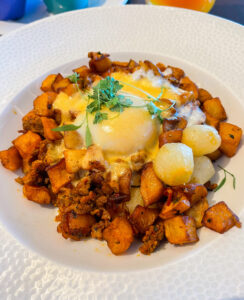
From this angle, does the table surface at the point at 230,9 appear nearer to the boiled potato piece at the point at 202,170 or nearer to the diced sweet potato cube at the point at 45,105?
the boiled potato piece at the point at 202,170

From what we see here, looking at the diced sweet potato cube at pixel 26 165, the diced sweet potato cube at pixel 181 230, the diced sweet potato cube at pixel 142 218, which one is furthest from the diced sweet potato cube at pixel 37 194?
the diced sweet potato cube at pixel 181 230

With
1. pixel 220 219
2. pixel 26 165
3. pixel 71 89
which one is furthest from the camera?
pixel 71 89

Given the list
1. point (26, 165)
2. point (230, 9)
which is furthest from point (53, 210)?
point (230, 9)

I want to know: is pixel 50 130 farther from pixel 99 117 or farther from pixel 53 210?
pixel 53 210

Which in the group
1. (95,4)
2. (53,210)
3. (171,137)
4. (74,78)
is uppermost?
(95,4)

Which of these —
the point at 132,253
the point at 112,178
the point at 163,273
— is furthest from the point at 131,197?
the point at 163,273

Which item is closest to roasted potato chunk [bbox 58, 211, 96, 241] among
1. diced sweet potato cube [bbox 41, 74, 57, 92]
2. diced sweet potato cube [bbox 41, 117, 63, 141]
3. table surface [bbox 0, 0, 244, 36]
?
diced sweet potato cube [bbox 41, 117, 63, 141]

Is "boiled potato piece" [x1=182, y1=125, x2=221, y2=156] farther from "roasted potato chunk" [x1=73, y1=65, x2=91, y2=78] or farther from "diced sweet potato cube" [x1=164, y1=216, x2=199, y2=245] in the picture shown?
"roasted potato chunk" [x1=73, y1=65, x2=91, y2=78]
